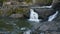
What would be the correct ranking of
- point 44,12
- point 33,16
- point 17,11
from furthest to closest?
point 17,11
point 44,12
point 33,16

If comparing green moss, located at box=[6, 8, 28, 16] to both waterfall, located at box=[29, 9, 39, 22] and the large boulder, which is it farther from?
the large boulder

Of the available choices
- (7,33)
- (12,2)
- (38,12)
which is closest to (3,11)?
(38,12)

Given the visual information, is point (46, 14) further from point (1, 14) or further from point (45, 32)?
point (45, 32)

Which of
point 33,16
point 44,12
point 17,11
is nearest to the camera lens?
point 33,16

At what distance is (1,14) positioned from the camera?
16.8m

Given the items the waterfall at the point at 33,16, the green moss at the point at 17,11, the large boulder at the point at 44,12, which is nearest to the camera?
the waterfall at the point at 33,16

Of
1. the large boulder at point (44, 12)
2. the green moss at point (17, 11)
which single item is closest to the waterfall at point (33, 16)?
the large boulder at point (44, 12)

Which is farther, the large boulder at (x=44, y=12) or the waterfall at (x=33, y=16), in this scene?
the large boulder at (x=44, y=12)

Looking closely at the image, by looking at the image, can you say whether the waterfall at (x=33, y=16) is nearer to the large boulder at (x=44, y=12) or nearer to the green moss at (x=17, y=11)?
the large boulder at (x=44, y=12)

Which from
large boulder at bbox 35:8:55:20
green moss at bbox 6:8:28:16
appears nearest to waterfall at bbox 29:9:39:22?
large boulder at bbox 35:8:55:20

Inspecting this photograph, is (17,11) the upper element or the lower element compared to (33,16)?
upper

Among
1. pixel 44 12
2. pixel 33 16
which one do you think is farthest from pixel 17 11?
pixel 44 12

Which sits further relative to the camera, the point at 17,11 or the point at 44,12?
the point at 17,11

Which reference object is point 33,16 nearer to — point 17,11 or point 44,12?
point 44,12
